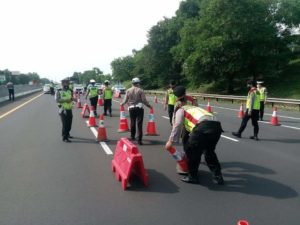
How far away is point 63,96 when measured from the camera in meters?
10.7

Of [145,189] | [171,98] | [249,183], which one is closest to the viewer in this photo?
[145,189]

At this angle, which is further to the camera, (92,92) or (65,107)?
(92,92)

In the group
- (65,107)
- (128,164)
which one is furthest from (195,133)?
(65,107)

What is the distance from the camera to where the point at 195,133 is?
5.90 m

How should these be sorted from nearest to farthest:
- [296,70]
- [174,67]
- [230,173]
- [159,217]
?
[159,217]
[230,173]
[296,70]
[174,67]

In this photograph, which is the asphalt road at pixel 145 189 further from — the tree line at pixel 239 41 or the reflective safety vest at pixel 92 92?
the tree line at pixel 239 41

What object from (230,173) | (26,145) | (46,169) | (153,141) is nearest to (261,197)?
(230,173)

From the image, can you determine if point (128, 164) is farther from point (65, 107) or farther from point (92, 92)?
point (92, 92)

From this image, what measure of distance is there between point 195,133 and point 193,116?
0.32m

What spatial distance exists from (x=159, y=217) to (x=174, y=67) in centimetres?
5714

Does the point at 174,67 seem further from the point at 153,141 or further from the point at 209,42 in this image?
the point at 153,141

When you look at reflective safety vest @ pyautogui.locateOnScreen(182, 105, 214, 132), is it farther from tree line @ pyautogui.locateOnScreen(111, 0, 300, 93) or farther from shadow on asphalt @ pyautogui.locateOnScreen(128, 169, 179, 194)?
tree line @ pyautogui.locateOnScreen(111, 0, 300, 93)

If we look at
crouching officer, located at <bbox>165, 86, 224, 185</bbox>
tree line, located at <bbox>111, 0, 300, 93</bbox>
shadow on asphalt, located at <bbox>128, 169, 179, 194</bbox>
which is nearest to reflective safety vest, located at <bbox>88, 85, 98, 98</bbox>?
shadow on asphalt, located at <bbox>128, 169, 179, 194</bbox>

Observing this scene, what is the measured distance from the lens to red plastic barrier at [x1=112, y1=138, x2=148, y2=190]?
583 centimetres
